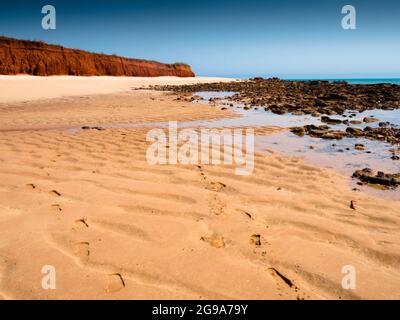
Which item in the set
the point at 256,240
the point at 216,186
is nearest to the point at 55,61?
the point at 216,186

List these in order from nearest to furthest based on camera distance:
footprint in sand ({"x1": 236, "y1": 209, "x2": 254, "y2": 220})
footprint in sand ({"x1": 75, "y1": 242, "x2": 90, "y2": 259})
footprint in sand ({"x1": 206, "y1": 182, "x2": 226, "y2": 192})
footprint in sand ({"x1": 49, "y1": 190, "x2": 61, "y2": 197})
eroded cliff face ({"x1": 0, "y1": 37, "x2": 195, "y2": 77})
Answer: footprint in sand ({"x1": 75, "y1": 242, "x2": 90, "y2": 259}) < footprint in sand ({"x1": 236, "y1": 209, "x2": 254, "y2": 220}) < footprint in sand ({"x1": 49, "y1": 190, "x2": 61, "y2": 197}) < footprint in sand ({"x1": 206, "y1": 182, "x2": 226, "y2": 192}) < eroded cliff face ({"x1": 0, "y1": 37, "x2": 195, "y2": 77})

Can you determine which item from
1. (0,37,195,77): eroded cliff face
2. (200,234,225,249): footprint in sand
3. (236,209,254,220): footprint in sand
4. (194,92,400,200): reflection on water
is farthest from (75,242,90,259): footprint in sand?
(0,37,195,77): eroded cliff face

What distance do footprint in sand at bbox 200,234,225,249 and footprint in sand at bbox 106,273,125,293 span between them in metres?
0.74

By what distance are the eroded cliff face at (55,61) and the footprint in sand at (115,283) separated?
37.2 metres

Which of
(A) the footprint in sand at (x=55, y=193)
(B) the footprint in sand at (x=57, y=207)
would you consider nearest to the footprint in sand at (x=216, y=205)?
(B) the footprint in sand at (x=57, y=207)

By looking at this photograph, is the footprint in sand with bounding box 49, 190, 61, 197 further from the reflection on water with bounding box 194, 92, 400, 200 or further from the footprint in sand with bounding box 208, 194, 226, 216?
the reflection on water with bounding box 194, 92, 400, 200

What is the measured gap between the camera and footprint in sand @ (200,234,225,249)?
2.66m

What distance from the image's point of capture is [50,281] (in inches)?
85.4

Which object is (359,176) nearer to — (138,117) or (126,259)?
(126,259)

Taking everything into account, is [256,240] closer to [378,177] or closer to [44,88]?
[378,177]

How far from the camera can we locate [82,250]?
2.54 meters

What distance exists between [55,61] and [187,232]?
131ft

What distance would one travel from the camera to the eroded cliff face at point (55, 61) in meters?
34.1
